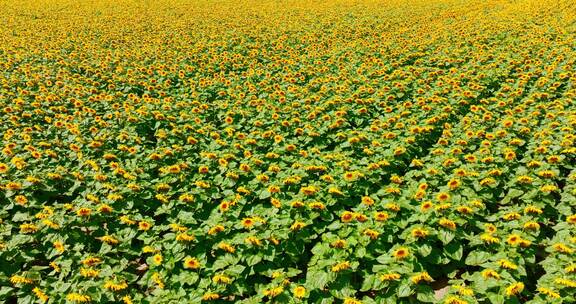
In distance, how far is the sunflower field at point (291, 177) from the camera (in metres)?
4.62

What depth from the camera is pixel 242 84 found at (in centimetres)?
1238

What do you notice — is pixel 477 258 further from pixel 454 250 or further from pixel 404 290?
pixel 404 290

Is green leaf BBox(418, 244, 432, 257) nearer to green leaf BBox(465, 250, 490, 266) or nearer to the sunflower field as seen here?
the sunflower field

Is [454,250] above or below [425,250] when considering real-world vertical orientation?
below

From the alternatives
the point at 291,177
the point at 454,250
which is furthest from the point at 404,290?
the point at 291,177

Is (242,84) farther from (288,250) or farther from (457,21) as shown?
(457,21)

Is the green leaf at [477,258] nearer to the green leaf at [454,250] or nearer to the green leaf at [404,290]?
the green leaf at [454,250]

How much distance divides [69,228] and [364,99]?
24.2 feet

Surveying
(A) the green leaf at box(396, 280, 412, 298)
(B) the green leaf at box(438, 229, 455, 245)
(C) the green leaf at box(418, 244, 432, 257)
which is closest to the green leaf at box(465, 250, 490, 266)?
(B) the green leaf at box(438, 229, 455, 245)

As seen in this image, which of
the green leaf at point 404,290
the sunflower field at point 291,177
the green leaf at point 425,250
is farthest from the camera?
the green leaf at point 425,250

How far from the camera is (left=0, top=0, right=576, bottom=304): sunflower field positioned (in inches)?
182

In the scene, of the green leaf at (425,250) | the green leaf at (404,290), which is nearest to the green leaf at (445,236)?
the green leaf at (425,250)

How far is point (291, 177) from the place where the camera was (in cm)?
624

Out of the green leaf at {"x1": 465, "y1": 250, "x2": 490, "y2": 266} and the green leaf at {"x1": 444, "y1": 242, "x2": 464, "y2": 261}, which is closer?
the green leaf at {"x1": 465, "y1": 250, "x2": 490, "y2": 266}
